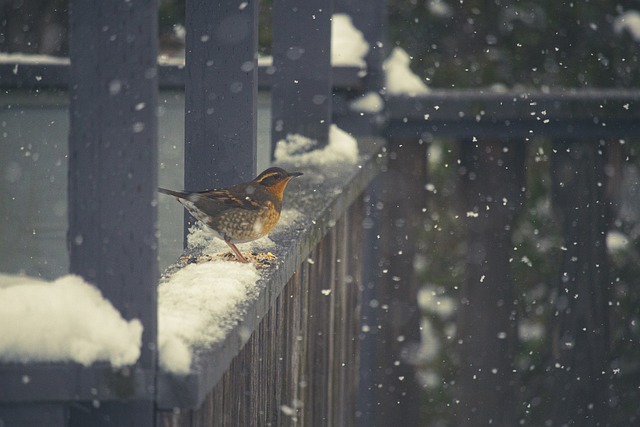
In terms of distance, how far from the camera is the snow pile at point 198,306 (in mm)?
1263

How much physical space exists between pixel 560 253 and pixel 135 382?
2966 mm

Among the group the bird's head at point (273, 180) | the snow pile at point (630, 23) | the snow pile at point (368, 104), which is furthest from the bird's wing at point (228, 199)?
the snow pile at point (630, 23)

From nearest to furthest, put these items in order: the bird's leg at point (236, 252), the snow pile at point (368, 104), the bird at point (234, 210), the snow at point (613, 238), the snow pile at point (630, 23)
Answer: the bird's leg at point (236, 252)
the bird at point (234, 210)
the snow pile at point (368, 104)
the snow at point (613, 238)
the snow pile at point (630, 23)

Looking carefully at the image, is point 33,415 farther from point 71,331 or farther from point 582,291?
point 582,291

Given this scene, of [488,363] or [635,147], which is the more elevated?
[635,147]

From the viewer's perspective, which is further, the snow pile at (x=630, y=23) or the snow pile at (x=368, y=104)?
the snow pile at (x=630, y=23)

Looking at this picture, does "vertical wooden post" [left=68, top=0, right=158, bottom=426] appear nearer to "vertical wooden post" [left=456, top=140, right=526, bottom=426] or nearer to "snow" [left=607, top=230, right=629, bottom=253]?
"vertical wooden post" [left=456, top=140, right=526, bottom=426]

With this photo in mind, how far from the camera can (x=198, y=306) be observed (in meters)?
1.49

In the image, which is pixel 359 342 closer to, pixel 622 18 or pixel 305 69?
pixel 305 69

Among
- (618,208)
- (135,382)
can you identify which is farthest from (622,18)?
(135,382)

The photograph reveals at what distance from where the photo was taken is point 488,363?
153 inches

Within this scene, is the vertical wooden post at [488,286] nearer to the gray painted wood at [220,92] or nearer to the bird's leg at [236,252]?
the gray painted wood at [220,92]

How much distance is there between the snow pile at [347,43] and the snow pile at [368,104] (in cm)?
13

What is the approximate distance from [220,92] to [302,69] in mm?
1172
